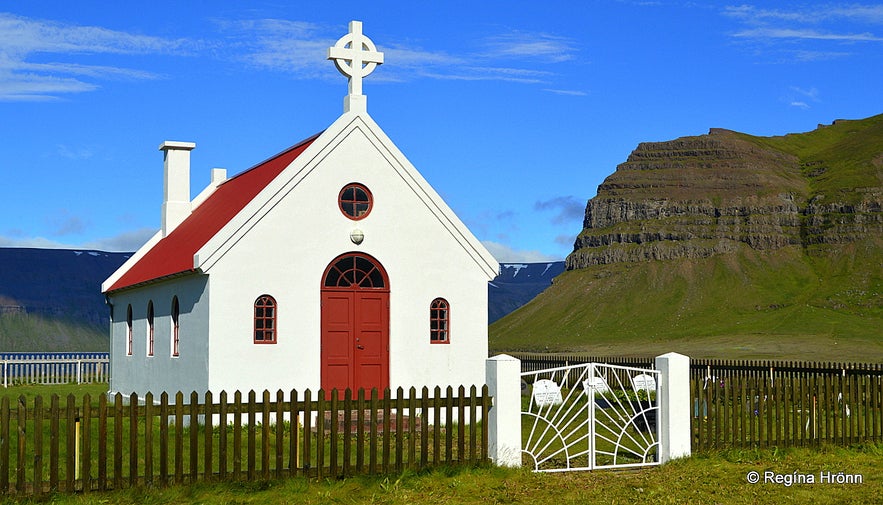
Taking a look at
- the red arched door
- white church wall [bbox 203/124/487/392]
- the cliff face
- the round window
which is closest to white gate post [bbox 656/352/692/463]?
white church wall [bbox 203/124/487/392]

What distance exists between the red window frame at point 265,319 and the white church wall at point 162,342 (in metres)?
1.01

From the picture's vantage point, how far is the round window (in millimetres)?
21547

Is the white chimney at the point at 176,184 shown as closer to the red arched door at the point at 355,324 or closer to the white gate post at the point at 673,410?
the red arched door at the point at 355,324

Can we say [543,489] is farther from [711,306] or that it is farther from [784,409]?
[711,306]

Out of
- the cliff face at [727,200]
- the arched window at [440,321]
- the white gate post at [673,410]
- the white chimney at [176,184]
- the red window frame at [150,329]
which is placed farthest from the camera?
the cliff face at [727,200]

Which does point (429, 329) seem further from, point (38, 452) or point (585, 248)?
point (585, 248)

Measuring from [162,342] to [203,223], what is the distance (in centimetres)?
309

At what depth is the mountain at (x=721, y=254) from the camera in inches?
5059

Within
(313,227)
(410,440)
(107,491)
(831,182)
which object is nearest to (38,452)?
(107,491)

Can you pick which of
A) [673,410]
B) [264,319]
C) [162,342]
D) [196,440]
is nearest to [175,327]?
[162,342]

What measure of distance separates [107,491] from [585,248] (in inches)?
6101

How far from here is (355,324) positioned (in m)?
21.4

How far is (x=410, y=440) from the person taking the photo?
543 inches

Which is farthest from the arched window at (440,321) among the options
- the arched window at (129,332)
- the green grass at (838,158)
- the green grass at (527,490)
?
the green grass at (838,158)
